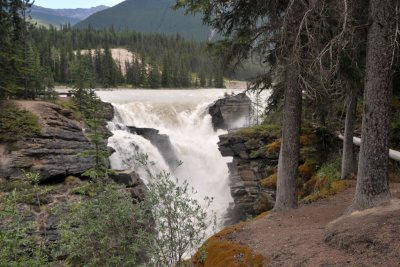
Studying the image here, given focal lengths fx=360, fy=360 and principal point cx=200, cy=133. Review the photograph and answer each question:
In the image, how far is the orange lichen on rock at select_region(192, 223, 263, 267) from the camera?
24.6 ft

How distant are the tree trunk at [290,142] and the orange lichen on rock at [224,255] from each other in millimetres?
2345

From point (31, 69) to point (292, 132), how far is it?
2676cm

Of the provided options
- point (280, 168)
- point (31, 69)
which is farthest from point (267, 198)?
point (31, 69)

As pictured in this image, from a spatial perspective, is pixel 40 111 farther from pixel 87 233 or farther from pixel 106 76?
pixel 106 76

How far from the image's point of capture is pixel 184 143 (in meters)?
34.8

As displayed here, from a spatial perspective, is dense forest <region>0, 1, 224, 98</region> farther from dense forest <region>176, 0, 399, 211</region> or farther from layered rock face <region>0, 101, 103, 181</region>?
layered rock face <region>0, 101, 103, 181</region>

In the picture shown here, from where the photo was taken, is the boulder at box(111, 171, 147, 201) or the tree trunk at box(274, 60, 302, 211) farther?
the boulder at box(111, 171, 147, 201)

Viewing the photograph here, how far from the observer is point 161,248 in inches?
255

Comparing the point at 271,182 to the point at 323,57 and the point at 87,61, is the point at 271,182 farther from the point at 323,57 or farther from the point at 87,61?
the point at 87,61

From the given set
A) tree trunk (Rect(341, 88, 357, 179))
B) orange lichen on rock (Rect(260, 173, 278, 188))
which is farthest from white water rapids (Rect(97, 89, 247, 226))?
tree trunk (Rect(341, 88, 357, 179))

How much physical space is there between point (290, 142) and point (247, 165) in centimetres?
1359

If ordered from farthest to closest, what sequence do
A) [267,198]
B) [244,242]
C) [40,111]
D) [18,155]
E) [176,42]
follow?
[176,42], [40,111], [18,155], [267,198], [244,242]

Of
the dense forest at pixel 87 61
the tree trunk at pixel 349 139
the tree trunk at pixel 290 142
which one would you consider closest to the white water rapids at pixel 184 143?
the dense forest at pixel 87 61

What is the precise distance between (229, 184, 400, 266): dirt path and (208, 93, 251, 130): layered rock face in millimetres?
32449
